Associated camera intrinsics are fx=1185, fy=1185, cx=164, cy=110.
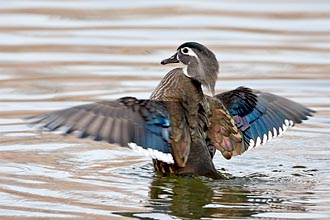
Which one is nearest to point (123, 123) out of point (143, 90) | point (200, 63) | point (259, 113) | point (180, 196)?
point (180, 196)

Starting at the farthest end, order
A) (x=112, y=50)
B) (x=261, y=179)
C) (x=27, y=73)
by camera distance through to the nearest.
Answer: (x=112, y=50) → (x=27, y=73) → (x=261, y=179)

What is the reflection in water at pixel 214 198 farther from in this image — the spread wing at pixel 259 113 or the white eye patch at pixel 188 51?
the white eye patch at pixel 188 51

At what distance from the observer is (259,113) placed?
9836 mm

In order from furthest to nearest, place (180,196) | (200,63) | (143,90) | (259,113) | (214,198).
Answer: (143,90) < (259,113) < (200,63) < (180,196) < (214,198)

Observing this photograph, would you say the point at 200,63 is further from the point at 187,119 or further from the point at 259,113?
the point at 259,113

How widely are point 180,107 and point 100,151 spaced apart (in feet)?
3.90

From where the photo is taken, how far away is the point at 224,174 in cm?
932

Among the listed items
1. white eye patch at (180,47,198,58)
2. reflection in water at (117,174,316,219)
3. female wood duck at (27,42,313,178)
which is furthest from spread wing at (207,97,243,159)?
white eye patch at (180,47,198,58)

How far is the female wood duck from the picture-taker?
8.49 meters

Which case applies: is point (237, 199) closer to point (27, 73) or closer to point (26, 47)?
point (27, 73)

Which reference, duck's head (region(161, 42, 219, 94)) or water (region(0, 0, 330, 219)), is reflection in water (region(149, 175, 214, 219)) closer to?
water (region(0, 0, 330, 219))

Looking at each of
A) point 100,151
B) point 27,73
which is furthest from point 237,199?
point 27,73

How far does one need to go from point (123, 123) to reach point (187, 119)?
0.67 meters

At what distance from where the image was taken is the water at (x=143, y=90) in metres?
8.25
